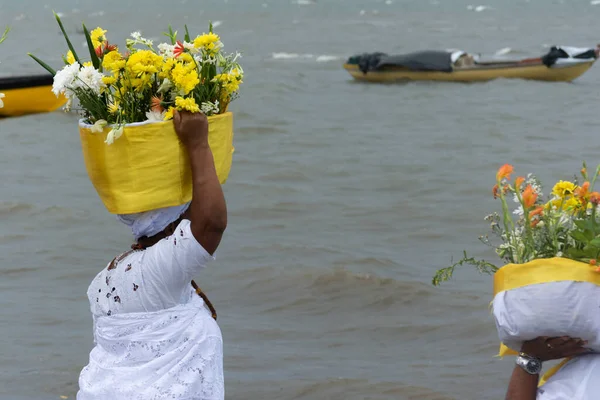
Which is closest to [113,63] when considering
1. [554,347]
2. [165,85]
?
[165,85]

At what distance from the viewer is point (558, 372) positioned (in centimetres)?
248

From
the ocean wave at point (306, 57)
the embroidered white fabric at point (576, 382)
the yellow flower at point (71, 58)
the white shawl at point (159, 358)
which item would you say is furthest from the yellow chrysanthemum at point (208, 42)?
the ocean wave at point (306, 57)

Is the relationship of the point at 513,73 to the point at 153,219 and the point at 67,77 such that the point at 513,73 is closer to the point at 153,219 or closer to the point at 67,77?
the point at 153,219

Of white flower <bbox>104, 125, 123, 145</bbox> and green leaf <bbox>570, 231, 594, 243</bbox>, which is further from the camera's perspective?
white flower <bbox>104, 125, 123, 145</bbox>

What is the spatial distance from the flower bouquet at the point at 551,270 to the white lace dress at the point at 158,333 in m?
0.79

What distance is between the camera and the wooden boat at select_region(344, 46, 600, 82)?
20.0 meters

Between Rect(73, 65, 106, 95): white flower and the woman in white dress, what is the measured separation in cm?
23

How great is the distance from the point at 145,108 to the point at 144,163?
159 millimetres

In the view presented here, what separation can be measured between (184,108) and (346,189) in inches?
334

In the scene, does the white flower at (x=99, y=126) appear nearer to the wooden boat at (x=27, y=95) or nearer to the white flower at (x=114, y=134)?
the white flower at (x=114, y=134)

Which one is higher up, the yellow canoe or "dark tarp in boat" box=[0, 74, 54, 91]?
"dark tarp in boat" box=[0, 74, 54, 91]

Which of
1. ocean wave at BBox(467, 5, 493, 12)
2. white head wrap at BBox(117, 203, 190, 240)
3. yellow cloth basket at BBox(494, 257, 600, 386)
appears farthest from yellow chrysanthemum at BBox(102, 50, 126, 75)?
ocean wave at BBox(467, 5, 493, 12)

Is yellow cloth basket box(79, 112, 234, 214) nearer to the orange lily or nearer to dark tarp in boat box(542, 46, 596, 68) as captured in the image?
the orange lily

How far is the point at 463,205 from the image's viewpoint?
33.0ft
